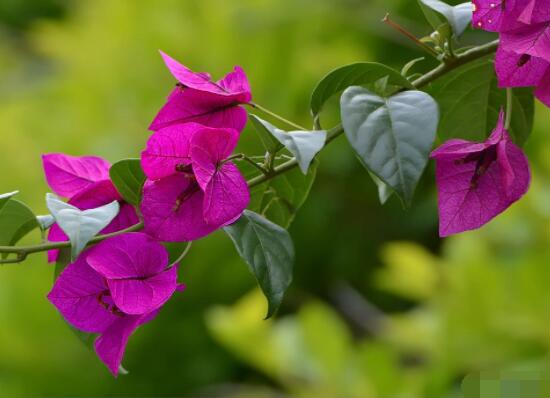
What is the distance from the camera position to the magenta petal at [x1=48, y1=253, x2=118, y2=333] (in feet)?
1.42

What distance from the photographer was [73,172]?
49 centimetres

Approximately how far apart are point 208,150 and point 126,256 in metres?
0.06

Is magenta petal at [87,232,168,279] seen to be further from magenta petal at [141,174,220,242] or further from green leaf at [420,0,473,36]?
green leaf at [420,0,473,36]

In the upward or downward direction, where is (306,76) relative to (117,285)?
downward

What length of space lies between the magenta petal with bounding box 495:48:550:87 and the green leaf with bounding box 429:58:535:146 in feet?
0.30

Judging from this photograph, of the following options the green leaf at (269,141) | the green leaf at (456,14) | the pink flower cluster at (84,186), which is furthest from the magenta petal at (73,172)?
the green leaf at (456,14)

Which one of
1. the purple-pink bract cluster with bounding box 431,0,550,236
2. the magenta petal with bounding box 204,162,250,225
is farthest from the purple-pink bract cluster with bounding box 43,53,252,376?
A: the purple-pink bract cluster with bounding box 431,0,550,236

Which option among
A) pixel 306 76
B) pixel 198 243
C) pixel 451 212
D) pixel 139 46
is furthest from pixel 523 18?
pixel 139 46

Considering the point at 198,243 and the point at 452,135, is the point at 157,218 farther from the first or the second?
the point at 198,243

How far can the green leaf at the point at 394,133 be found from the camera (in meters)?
0.37

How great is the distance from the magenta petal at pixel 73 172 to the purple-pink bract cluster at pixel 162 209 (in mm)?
22

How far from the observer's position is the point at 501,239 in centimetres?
174

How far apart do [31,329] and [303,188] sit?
71.8 inches

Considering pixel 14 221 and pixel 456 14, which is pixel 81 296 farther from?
pixel 456 14
